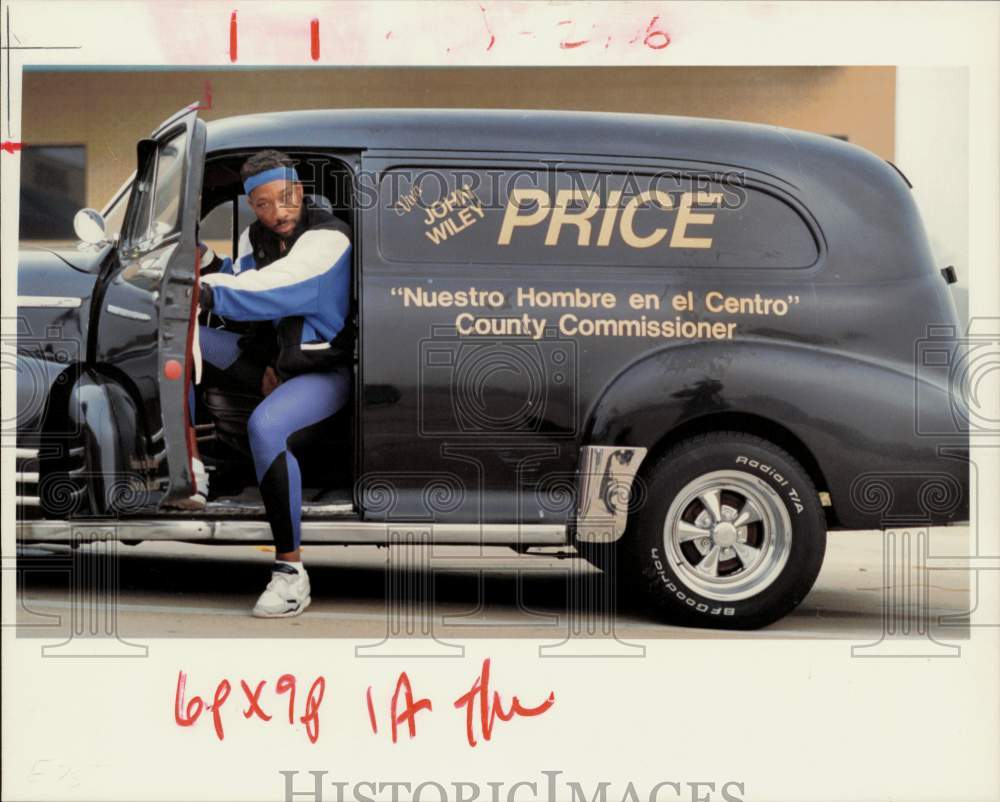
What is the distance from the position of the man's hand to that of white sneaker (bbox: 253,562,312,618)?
0.68 m

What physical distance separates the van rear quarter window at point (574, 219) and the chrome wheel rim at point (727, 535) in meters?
→ 0.83

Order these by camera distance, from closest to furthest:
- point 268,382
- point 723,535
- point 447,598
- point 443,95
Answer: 1. point 443,95
2. point 447,598
3. point 723,535
4. point 268,382

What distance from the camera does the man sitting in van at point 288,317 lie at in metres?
4.91

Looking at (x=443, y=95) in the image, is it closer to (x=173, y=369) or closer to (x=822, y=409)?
(x=173, y=369)

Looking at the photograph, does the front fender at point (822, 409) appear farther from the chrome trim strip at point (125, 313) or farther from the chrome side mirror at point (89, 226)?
the chrome side mirror at point (89, 226)

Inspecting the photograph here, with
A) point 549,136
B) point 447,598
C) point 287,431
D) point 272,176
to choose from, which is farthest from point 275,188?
point 447,598

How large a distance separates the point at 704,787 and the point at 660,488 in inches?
42.5

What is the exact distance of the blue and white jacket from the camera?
4945mm

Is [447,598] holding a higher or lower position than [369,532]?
lower

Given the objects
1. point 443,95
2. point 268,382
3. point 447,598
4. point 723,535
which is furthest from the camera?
point 268,382

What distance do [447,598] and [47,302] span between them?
1768mm

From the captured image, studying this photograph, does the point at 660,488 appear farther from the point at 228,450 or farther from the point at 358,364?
the point at 228,450

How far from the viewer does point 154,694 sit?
446 centimetres

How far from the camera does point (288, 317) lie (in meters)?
5.03
